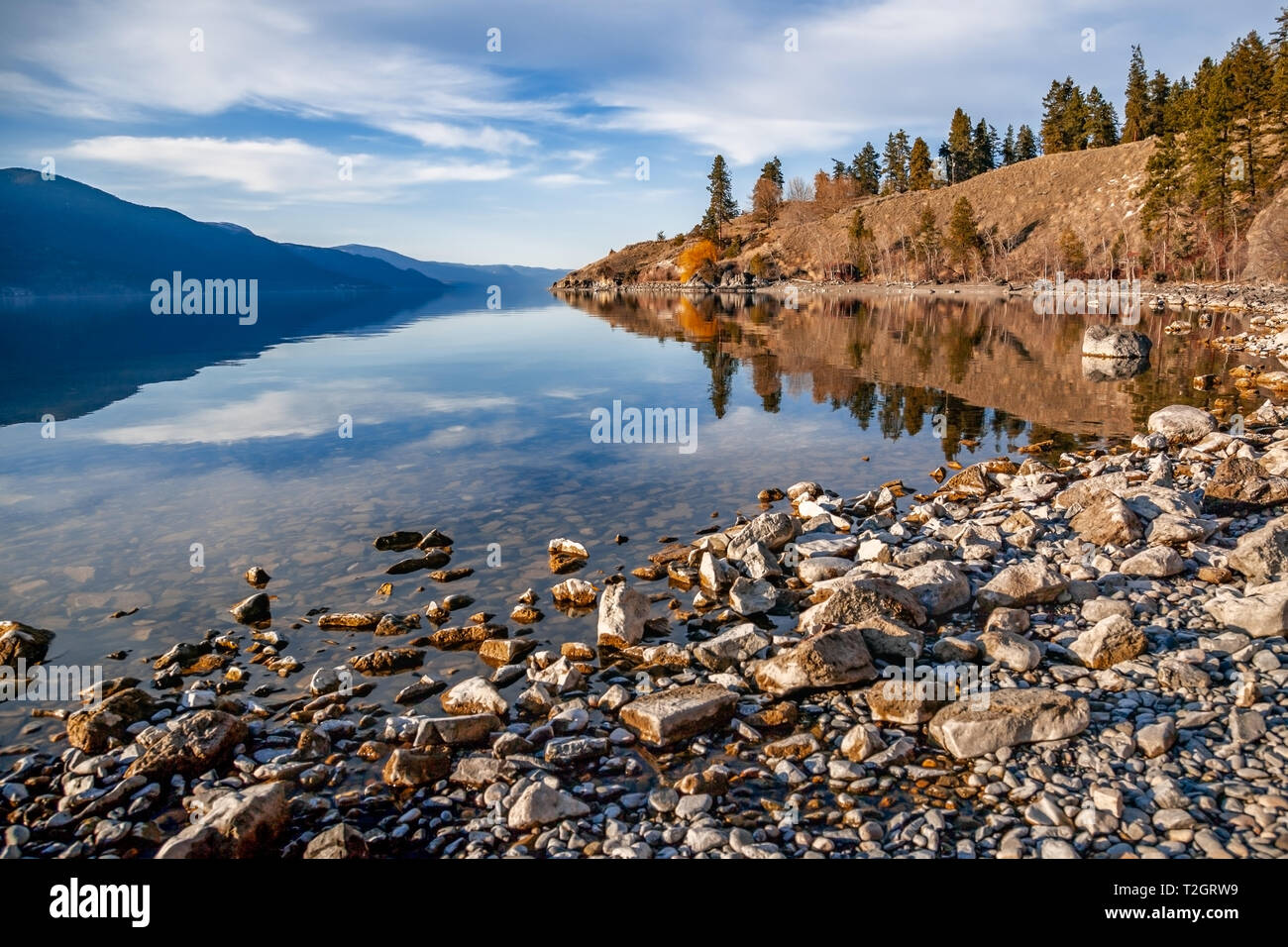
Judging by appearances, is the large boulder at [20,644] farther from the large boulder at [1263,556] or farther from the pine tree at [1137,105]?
the pine tree at [1137,105]

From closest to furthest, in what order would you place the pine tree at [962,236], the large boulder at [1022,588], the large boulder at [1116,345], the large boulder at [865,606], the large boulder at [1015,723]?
the large boulder at [1015,723]
the large boulder at [865,606]
the large boulder at [1022,588]
the large boulder at [1116,345]
the pine tree at [962,236]

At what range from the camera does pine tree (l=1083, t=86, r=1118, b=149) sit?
14800 centimetres

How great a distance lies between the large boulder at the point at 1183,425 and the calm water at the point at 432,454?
1895 mm

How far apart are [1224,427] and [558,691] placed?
23.6 m

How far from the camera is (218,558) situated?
52.9 ft

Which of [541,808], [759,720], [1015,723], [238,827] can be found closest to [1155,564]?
[1015,723]

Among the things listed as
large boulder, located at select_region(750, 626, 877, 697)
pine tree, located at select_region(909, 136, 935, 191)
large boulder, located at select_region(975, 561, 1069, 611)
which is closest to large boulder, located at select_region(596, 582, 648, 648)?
large boulder, located at select_region(750, 626, 877, 697)

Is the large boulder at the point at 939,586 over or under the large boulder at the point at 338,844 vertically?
over

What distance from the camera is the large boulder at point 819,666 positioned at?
32.1 feet

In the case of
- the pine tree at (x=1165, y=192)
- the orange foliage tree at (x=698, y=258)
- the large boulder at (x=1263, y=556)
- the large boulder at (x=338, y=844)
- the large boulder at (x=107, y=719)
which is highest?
the orange foliage tree at (x=698, y=258)

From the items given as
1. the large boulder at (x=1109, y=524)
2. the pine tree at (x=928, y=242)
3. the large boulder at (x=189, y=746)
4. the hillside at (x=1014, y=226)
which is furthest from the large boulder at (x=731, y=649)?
the pine tree at (x=928, y=242)

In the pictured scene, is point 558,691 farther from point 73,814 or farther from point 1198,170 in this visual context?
point 1198,170

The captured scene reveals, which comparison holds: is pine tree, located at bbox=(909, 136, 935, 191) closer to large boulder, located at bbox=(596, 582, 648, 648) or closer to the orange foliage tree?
the orange foliage tree
